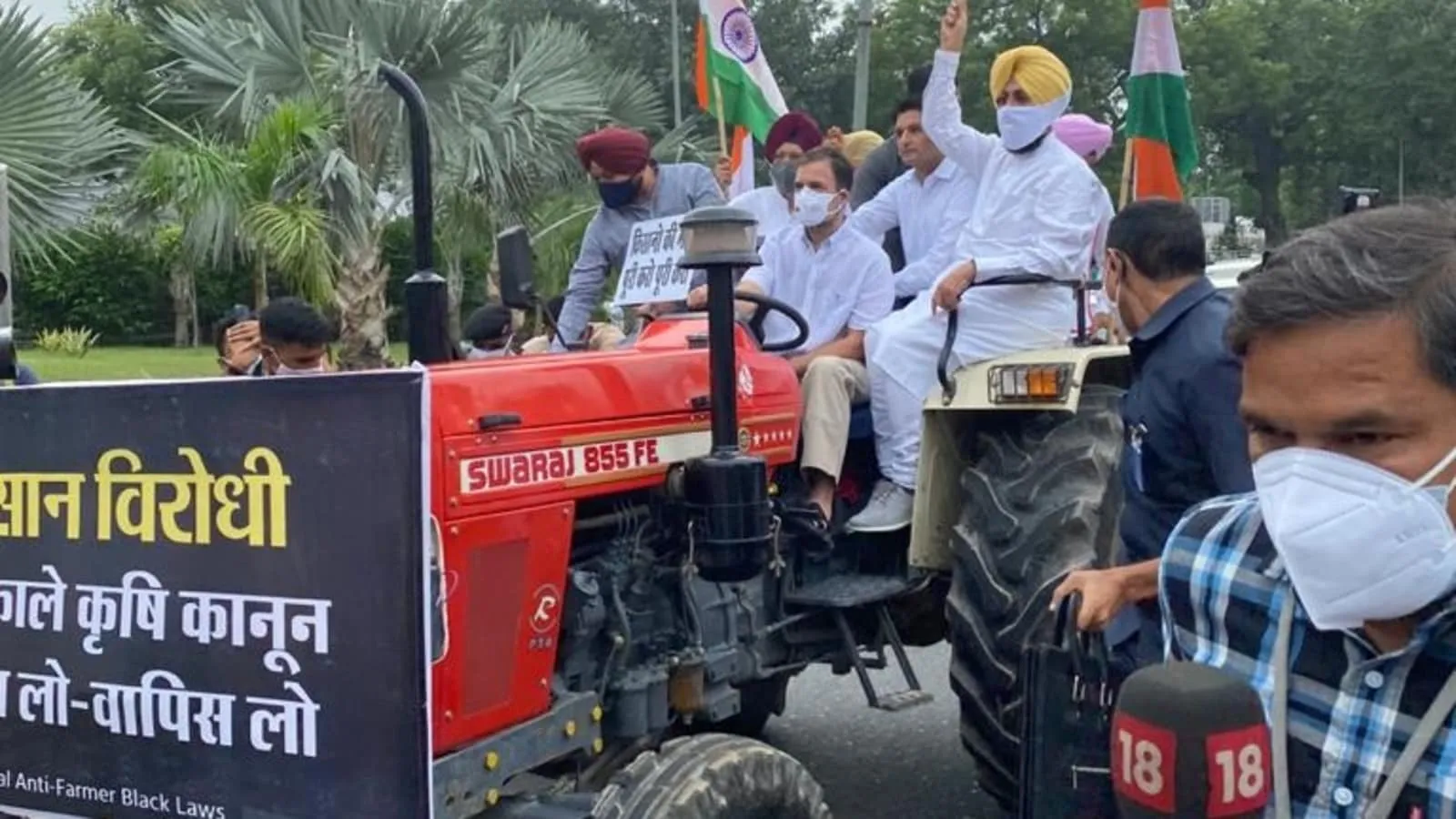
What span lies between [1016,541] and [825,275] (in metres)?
1.17

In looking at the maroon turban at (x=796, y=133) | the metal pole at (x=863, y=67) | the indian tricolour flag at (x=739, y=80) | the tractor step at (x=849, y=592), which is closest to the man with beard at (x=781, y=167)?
the maroon turban at (x=796, y=133)

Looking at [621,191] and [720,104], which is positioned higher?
[720,104]

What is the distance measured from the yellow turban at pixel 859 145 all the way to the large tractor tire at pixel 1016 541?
3.19m

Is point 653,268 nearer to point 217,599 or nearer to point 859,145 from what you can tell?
point 217,599

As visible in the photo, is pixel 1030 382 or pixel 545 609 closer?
pixel 545 609

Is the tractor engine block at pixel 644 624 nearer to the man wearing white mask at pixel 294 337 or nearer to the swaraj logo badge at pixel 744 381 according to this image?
the swaraj logo badge at pixel 744 381

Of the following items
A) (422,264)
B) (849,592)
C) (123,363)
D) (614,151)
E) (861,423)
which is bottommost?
(123,363)

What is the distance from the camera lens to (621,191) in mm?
5223

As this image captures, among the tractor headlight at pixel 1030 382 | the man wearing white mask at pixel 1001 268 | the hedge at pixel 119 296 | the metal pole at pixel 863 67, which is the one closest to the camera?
the tractor headlight at pixel 1030 382

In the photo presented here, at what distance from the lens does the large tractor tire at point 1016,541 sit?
14.1 feet

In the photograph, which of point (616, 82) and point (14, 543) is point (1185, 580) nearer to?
point (14, 543)

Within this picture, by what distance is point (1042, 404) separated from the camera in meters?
4.42

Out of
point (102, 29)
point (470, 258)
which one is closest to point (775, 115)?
point (470, 258)

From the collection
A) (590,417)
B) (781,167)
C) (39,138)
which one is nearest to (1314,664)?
(590,417)
